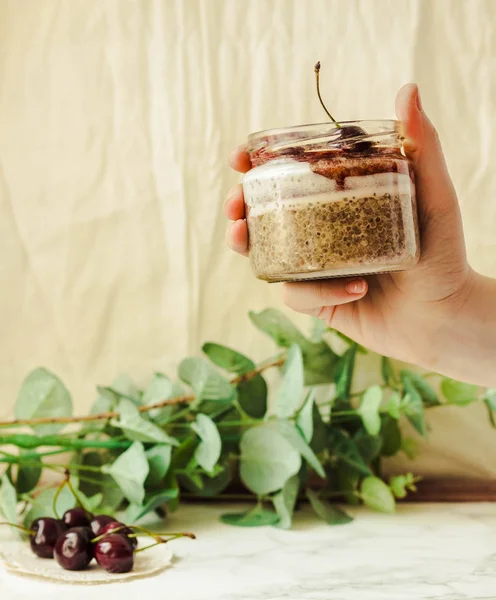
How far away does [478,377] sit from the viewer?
1201mm

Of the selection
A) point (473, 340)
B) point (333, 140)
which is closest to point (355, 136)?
point (333, 140)

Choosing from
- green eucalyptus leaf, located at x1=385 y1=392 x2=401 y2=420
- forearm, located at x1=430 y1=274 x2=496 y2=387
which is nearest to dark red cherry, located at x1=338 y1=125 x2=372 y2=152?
forearm, located at x1=430 y1=274 x2=496 y2=387

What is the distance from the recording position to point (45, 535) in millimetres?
1169

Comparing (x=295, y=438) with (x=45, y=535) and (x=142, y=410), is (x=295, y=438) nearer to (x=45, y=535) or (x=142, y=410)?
(x=142, y=410)

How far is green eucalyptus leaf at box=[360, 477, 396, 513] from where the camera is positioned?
139cm

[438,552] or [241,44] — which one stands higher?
[241,44]

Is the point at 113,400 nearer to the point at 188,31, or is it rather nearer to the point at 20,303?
the point at 20,303

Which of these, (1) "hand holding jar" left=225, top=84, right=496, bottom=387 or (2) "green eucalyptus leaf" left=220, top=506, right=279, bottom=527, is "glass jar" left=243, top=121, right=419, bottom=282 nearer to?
(1) "hand holding jar" left=225, top=84, right=496, bottom=387

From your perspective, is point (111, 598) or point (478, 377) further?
point (478, 377)

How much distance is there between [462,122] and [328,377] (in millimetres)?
488

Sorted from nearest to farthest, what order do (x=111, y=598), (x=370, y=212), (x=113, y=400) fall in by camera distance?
(x=370, y=212) → (x=111, y=598) → (x=113, y=400)

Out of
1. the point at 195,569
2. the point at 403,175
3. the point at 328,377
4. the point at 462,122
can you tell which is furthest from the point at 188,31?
the point at 195,569

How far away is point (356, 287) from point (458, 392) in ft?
1.82

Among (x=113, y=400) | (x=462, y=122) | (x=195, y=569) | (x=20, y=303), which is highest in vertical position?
(x=462, y=122)
